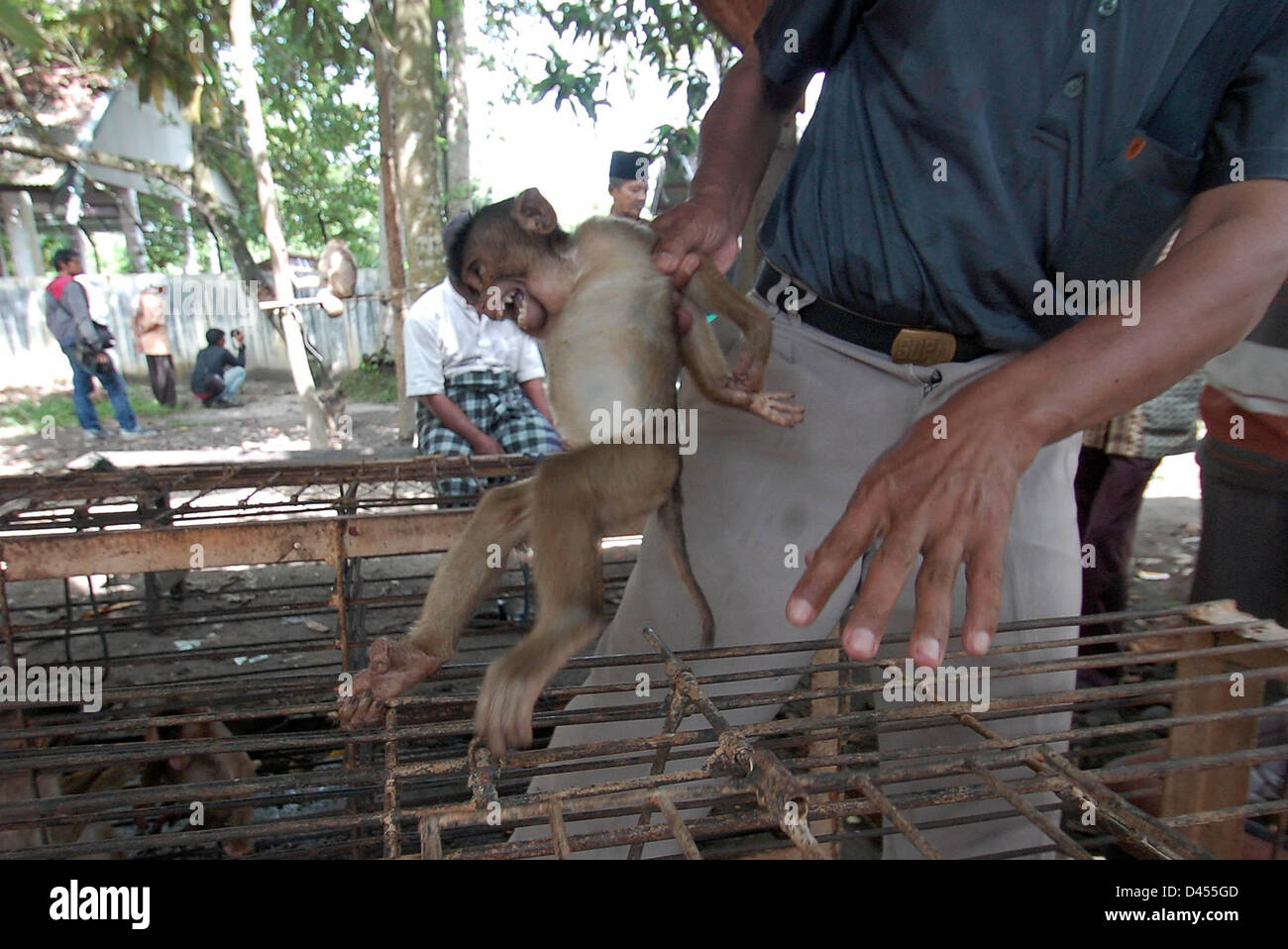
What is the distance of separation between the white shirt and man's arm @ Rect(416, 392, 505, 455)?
1.8 inches

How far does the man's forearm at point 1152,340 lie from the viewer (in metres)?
1.01

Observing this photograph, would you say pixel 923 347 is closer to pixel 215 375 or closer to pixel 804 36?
pixel 804 36

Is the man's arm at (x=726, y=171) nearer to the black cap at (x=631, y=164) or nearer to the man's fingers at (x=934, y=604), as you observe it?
the man's fingers at (x=934, y=604)

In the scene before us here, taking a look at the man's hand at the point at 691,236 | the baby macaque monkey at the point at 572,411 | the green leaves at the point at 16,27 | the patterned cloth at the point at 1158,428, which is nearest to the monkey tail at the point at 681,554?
the baby macaque monkey at the point at 572,411

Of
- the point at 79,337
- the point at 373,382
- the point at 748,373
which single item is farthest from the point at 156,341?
the point at 748,373

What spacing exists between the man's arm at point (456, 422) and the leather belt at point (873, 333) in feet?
7.99

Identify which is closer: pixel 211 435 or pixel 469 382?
pixel 469 382

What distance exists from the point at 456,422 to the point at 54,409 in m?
9.64

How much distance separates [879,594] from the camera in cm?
94

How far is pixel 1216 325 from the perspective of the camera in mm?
1036

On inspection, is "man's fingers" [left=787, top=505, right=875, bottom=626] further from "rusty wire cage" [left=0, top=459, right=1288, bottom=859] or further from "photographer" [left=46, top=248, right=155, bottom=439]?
"photographer" [left=46, top=248, right=155, bottom=439]

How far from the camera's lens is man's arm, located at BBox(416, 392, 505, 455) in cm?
388

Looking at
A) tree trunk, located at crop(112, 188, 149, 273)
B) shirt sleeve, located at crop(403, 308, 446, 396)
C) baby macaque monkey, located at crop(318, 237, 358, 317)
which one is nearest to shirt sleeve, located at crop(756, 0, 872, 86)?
shirt sleeve, located at crop(403, 308, 446, 396)

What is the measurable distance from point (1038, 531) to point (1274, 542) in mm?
1209
